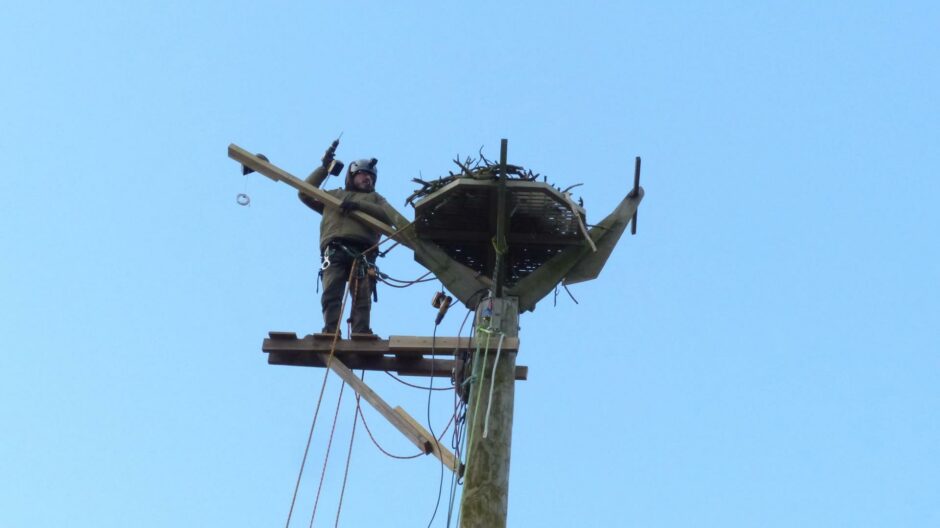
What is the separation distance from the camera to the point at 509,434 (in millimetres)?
8500

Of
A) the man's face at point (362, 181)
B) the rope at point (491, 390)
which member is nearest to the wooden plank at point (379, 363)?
the rope at point (491, 390)

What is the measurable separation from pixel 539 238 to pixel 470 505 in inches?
82.0

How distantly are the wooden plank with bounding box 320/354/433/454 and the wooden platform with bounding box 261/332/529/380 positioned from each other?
81mm

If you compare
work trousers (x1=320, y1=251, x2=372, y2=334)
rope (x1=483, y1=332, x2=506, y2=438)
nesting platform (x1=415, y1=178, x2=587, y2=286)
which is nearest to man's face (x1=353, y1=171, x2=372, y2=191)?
work trousers (x1=320, y1=251, x2=372, y2=334)

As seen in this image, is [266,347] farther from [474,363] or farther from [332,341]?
[474,363]

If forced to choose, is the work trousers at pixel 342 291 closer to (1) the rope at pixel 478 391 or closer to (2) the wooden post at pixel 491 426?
(2) the wooden post at pixel 491 426

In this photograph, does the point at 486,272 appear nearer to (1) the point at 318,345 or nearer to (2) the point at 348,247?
(1) the point at 318,345

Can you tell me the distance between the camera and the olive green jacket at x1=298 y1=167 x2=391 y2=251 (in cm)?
1063

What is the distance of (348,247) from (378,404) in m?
1.82

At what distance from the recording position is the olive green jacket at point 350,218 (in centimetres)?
1063

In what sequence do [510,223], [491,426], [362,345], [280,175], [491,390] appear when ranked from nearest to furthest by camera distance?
[491,426], [491,390], [510,223], [362,345], [280,175]

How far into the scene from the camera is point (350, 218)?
1075cm

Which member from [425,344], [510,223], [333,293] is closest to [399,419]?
[425,344]

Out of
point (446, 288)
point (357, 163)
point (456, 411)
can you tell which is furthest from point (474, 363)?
point (357, 163)
